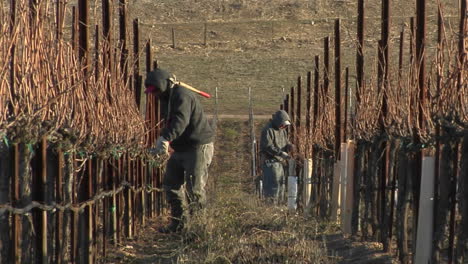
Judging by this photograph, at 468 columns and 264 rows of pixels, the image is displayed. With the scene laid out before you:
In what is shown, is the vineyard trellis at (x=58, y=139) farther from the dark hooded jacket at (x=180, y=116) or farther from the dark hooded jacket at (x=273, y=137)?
the dark hooded jacket at (x=273, y=137)

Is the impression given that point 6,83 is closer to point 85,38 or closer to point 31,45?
point 31,45

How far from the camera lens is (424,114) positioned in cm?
964

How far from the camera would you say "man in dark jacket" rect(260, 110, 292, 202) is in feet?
66.8

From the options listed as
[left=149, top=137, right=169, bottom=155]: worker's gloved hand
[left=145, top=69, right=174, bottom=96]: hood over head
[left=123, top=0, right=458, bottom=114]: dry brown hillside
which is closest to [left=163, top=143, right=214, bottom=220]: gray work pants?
[left=145, top=69, right=174, bottom=96]: hood over head

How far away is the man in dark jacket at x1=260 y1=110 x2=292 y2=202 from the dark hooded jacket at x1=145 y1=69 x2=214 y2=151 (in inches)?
295

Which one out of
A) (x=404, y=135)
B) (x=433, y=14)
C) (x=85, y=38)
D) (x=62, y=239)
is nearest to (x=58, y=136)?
(x=62, y=239)

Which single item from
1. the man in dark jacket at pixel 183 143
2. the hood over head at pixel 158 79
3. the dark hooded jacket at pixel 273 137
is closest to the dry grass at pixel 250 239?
the man in dark jacket at pixel 183 143

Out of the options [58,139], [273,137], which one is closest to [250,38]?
[273,137]

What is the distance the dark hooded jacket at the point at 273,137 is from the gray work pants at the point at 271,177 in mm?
144

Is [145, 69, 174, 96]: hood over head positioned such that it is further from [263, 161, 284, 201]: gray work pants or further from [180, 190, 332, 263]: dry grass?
[263, 161, 284, 201]: gray work pants

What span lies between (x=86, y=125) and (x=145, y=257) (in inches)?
77.4

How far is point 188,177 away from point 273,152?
7814mm

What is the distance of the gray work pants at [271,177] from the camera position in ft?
67.4

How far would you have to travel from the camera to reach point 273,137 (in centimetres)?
2059
